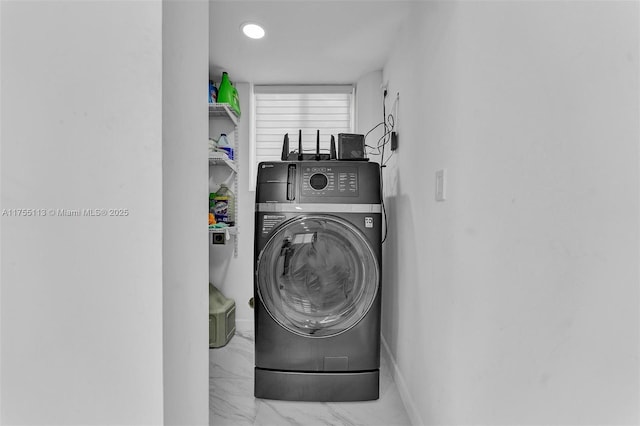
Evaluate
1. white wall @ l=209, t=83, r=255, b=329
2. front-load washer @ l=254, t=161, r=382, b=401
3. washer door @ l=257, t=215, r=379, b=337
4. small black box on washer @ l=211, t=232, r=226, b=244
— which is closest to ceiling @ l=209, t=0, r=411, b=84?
white wall @ l=209, t=83, r=255, b=329

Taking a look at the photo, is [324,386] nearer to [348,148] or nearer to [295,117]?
[348,148]

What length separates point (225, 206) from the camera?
97.5 inches

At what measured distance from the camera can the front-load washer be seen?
63.5 inches

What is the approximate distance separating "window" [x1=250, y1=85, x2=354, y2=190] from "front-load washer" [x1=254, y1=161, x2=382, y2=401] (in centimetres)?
111
